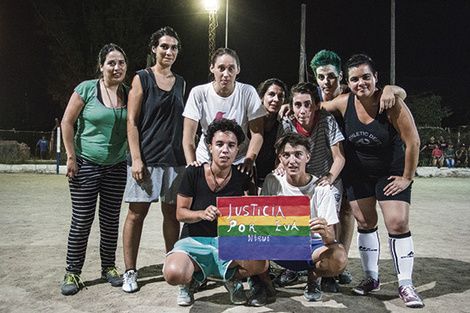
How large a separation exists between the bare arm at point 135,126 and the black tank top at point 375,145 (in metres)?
1.96

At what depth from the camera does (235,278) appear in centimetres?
320

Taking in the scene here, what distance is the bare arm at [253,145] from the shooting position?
344cm

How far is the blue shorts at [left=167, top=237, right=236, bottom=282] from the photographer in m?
3.11

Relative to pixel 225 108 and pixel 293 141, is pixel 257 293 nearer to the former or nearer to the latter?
pixel 293 141

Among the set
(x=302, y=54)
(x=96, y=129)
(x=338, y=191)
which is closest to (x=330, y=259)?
(x=338, y=191)

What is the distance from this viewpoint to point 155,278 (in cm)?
387

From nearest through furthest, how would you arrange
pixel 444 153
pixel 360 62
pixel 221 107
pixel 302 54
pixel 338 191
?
1. pixel 360 62
2. pixel 221 107
3. pixel 338 191
4. pixel 302 54
5. pixel 444 153

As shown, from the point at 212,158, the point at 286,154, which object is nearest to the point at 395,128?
the point at 286,154

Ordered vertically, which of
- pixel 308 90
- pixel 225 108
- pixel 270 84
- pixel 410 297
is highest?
pixel 270 84

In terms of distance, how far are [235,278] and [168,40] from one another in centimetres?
229

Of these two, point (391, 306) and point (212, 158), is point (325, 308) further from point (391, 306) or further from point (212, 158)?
point (212, 158)

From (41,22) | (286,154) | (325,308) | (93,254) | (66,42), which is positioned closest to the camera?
(325,308)

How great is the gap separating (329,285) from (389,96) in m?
1.79

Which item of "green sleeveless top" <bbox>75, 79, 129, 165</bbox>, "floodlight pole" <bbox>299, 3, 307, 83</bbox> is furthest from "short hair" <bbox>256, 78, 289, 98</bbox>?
"floodlight pole" <bbox>299, 3, 307, 83</bbox>
